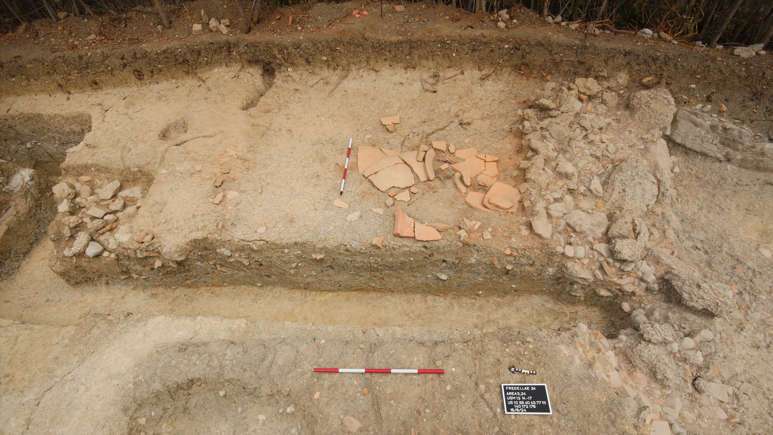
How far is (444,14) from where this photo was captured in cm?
472

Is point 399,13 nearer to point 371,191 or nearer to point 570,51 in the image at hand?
point 570,51

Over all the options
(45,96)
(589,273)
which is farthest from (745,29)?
Answer: (45,96)

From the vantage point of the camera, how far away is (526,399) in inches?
110

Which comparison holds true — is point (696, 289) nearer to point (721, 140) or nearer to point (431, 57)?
point (721, 140)

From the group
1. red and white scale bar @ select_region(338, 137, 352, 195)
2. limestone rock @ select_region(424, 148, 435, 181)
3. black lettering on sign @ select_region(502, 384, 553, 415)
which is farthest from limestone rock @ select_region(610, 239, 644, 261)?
red and white scale bar @ select_region(338, 137, 352, 195)

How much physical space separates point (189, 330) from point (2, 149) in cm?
397

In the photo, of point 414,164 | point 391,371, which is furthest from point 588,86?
point 391,371

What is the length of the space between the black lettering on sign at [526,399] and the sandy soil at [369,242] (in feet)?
0.20

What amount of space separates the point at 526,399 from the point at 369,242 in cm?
164

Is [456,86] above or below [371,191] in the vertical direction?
above

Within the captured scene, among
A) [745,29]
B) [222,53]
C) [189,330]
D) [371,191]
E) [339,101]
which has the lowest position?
[189,330]

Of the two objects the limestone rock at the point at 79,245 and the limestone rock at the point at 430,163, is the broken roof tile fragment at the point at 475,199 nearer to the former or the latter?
the limestone rock at the point at 430,163

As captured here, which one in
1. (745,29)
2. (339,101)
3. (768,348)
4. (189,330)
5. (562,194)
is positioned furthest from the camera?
(339,101)

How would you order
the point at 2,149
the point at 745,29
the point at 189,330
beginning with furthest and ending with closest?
the point at 2,149 → the point at 745,29 → the point at 189,330
